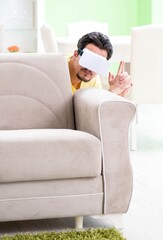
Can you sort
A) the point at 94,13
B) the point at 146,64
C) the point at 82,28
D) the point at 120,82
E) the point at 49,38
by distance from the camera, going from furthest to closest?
the point at 94,13 → the point at 82,28 → the point at 49,38 → the point at 146,64 → the point at 120,82

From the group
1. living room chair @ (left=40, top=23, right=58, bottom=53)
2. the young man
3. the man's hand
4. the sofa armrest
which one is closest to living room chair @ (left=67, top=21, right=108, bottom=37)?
living room chair @ (left=40, top=23, right=58, bottom=53)

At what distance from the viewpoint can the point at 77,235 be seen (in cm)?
285

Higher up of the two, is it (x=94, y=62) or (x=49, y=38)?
(x=94, y=62)

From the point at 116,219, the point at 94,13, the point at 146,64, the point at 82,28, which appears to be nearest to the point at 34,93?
the point at 116,219

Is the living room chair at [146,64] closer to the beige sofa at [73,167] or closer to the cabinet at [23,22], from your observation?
the beige sofa at [73,167]

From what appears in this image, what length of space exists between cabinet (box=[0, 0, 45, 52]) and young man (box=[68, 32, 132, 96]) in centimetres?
388

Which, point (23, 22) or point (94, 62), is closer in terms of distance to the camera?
point (94, 62)

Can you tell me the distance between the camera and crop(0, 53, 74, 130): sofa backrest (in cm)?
330

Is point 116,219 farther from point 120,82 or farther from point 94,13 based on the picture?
point 94,13

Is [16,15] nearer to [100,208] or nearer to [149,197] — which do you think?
[149,197]

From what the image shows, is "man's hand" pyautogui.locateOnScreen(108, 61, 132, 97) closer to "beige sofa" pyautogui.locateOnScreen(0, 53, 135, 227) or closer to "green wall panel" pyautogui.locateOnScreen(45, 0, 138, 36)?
"beige sofa" pyautogui.locateOnScreen(0, 53, 135, 227)

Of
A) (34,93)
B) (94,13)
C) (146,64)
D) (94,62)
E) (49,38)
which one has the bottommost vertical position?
(94,13)

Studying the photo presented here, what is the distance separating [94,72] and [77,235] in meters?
0.95

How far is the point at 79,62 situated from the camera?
3.40m
